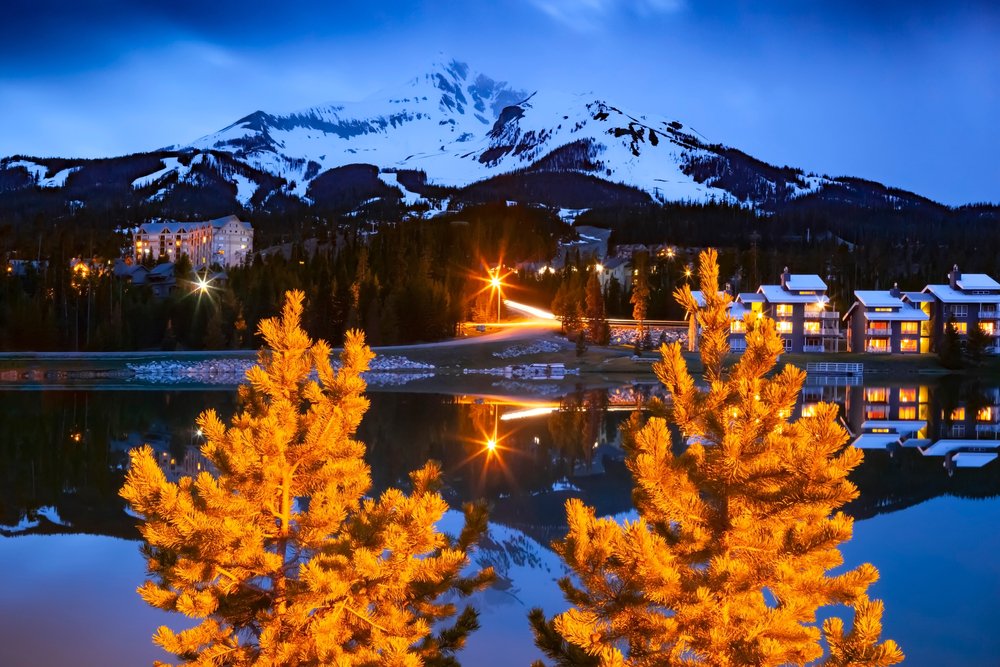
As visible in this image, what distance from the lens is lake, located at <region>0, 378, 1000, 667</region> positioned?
10.1 m

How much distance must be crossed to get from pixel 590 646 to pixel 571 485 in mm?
13782

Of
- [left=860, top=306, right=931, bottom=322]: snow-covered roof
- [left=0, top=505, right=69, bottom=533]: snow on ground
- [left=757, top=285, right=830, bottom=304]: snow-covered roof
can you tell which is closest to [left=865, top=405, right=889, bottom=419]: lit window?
[left=0, top=505, right=69, bottom=533]: snow on ground

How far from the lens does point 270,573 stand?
651cm

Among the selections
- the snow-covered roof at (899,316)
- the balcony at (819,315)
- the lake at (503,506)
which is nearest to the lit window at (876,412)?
the lake at (503,506)

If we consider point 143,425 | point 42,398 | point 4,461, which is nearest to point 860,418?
point 143,425

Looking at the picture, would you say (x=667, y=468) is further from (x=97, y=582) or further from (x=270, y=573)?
(x=97, y=582)

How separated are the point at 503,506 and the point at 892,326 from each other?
63685mm

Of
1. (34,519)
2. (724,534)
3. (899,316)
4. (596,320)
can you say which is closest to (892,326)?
(899,316)

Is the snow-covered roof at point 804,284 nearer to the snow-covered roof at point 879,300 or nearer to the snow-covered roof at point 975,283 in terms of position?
the snow-covered roof at point 879,300

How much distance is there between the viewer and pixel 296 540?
6.78 m

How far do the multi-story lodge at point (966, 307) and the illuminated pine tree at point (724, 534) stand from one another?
7415 centimetres

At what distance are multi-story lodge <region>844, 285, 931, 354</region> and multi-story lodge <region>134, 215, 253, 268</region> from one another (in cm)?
11538

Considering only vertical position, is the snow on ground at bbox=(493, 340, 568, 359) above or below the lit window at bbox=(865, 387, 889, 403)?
above

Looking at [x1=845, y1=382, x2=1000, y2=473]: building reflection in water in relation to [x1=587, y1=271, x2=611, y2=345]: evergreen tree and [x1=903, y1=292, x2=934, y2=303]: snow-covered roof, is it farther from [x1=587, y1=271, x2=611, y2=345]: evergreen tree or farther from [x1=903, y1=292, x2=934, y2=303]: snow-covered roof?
[x1=587, y1=271, x2=611, y2=345]: evergreen tree
